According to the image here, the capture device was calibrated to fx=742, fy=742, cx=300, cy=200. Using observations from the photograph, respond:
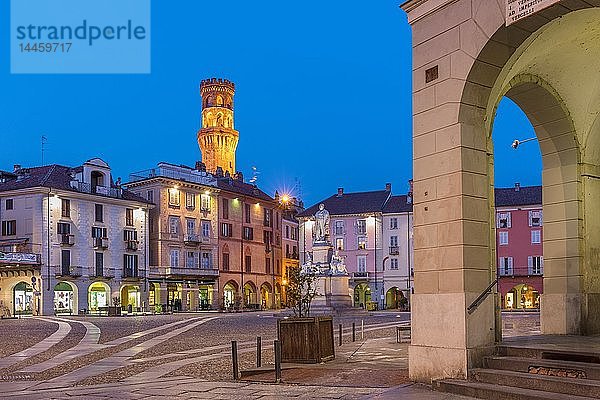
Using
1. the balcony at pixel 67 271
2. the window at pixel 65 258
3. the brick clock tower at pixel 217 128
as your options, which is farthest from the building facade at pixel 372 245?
the brick clock tower at pixel 217 128

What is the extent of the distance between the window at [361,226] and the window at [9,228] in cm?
3799

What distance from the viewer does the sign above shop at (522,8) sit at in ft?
34.0

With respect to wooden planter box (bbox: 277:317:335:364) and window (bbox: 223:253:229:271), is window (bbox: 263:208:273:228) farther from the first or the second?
wooden planter box (bbox: 277:317:335:364)

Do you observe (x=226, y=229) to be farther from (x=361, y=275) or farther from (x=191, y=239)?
(x=361, y=275)

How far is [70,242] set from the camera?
203 feet

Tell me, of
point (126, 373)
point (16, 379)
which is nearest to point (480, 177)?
point (126, 373)

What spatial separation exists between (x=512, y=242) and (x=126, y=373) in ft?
220

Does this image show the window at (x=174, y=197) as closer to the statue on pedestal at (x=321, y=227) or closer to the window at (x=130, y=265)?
the window at (x=130, y=265)

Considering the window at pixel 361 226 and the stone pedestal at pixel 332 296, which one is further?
the window at pixel 361 226

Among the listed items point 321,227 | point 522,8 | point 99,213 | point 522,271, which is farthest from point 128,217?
point 522,8

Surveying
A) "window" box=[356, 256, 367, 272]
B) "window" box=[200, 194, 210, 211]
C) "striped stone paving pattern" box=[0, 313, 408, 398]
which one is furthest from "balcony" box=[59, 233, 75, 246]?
"striped stone paving pattern" box=[0, 313, 408, 398]

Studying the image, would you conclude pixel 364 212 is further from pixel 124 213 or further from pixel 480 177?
pixel 480 177

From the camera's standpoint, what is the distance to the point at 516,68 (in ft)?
42.5

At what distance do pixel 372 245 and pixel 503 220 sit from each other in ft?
48.0
